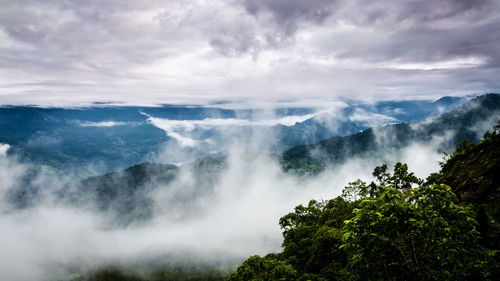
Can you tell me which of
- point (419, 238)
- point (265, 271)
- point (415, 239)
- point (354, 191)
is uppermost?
point (419, 238)

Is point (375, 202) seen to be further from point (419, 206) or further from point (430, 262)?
point (430, 262)

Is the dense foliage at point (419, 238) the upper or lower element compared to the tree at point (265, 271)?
upper

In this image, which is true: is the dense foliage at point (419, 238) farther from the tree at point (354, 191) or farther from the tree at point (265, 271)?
the tree at point (354, 191)

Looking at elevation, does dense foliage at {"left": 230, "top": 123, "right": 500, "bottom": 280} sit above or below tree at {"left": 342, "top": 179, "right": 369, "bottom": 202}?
above

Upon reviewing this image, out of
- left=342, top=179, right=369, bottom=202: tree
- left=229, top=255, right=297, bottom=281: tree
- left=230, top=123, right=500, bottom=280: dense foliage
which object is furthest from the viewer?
left=342, top=179, right=369, bottom=202: tree

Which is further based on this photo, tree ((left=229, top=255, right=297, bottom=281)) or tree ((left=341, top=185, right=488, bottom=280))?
tree ((left=229, top=255, right=297, bottom=281))

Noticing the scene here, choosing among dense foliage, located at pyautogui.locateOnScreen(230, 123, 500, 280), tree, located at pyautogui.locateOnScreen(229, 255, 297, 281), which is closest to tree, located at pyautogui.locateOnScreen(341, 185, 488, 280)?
dense foliage, located at pyautogui.locateOnScreen(230, 123, 500, 280)

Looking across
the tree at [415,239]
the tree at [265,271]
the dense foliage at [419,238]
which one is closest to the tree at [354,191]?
the tree at [265,271]

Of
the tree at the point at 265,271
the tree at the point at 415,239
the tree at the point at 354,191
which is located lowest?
the tree at the point at 354,191

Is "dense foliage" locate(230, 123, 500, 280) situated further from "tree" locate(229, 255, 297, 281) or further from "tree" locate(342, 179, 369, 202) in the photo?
"tree" locate(342, 179, 369, 202)

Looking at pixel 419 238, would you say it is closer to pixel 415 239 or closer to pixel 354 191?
pixel 415 239

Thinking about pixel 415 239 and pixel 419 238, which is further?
pixel 415 239

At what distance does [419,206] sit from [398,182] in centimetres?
8288

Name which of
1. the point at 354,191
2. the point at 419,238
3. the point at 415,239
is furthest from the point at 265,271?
the point at 354,191
